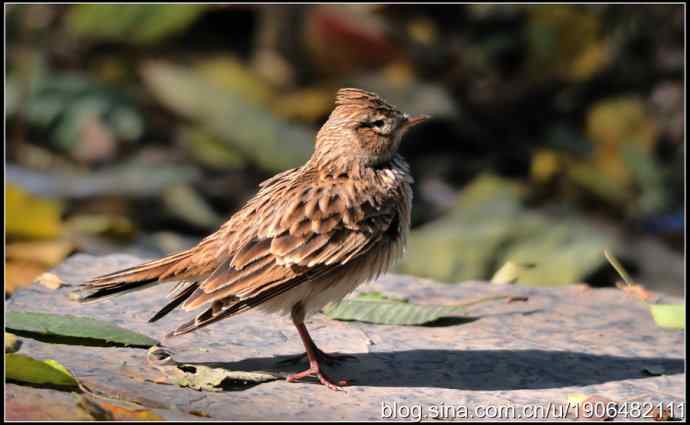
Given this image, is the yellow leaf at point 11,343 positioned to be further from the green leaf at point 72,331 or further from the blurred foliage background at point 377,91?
the blurred foliage background at point 377,91

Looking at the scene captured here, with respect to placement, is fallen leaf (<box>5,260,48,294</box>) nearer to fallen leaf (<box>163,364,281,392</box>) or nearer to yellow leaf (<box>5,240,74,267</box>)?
yellow leaf (<box>5,240,74,267</box>)

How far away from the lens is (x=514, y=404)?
484cm

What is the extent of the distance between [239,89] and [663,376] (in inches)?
231

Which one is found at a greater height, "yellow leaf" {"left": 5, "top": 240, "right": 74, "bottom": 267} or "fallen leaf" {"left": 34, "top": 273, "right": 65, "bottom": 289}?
"yellow leaf" {"left": 5, "top": 240, "right": 74, "bottom": 267}

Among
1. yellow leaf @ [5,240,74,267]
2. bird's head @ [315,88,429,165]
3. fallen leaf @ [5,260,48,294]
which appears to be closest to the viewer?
bird's head @ [315,88,429,165]

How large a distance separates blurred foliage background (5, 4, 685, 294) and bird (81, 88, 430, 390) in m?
3.20

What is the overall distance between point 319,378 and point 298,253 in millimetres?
521

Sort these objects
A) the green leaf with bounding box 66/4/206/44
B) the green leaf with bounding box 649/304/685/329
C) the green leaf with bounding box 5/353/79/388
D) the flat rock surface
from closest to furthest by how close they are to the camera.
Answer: the green leaf with bounding box 5/353/79/388, the flat rock surface, the green leaf with bounding box 649/304/685/329, the green leaf with bounding box 66/4/206/44

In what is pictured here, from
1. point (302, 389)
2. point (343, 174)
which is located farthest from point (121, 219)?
point (302, 389)

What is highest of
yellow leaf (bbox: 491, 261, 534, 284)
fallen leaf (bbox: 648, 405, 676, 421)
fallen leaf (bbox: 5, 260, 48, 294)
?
fallen leaf (bbox: 5, 260, 48, 294)

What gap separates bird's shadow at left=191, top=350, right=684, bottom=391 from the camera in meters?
5.08

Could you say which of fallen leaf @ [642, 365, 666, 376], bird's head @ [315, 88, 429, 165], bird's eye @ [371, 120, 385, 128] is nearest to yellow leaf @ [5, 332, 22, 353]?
bird's head @ [315, 88, 429, 165]

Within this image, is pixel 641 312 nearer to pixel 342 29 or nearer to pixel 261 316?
pixel 261 316

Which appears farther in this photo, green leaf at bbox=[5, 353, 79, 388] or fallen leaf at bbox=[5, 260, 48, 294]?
fallen leaf at bbox=[5, 260, 48, 294]
